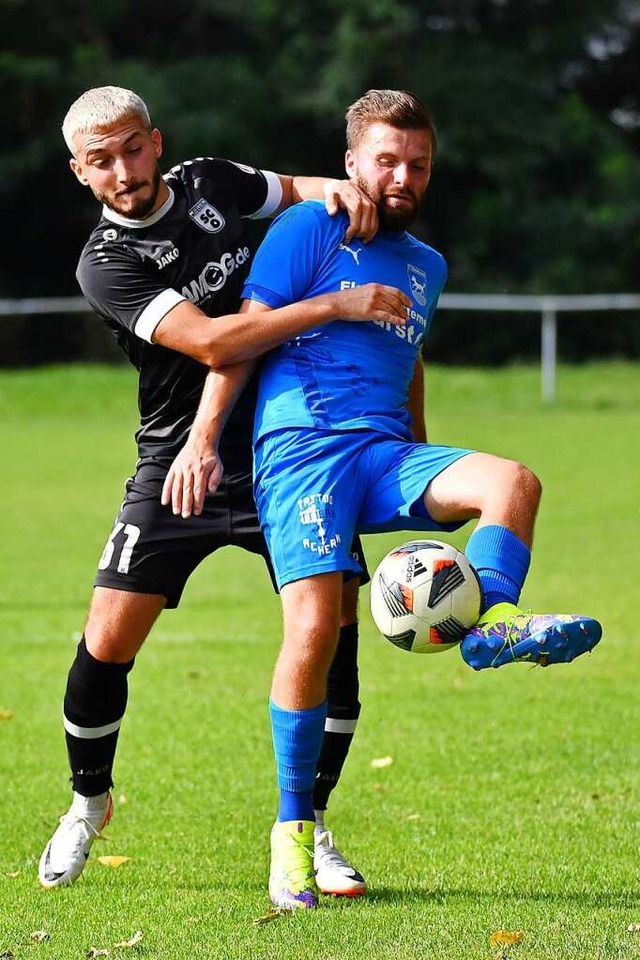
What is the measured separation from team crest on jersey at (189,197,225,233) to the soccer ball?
49.8 inches

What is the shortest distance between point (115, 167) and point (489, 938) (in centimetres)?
235

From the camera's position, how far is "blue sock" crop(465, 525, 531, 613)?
4066 millimetres

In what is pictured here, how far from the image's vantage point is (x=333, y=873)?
4.62 m

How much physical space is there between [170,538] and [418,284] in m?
1.05

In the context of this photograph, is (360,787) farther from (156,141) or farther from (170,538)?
(156,141)

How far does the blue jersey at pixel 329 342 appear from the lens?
14.6 feet

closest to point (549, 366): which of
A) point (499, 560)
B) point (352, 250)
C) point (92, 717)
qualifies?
point (92, 717)

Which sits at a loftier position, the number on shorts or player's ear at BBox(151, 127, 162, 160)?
player's ear at BBox(151, 127, 162, 160)

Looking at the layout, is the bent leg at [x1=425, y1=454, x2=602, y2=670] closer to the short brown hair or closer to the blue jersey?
the blue jersey

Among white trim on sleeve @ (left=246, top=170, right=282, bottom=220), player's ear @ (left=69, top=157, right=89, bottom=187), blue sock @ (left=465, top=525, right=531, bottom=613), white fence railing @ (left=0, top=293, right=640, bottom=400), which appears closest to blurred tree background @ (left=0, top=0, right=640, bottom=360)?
white fence railing @ (left=0, top=293, right=640, bottom=400)

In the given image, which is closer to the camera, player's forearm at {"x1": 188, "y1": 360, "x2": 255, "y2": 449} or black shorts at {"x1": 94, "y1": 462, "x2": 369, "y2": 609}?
player's forearm at {"x1": 188, "y1": 360, "x2": 255, "y2": 449}

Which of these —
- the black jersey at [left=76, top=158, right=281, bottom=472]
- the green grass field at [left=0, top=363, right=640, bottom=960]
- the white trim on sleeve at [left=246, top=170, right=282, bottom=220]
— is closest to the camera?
the green grass field at [left=0, top=363, right=640, bottom=960]

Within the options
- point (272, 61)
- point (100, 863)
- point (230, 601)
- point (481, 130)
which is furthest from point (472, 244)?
point (100, 863)

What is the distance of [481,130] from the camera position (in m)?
34.7
